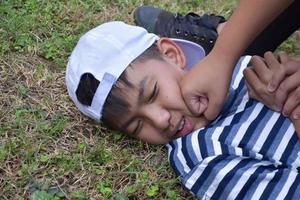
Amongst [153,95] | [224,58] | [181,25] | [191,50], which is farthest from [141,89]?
[181,25]

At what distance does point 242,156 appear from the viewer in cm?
188

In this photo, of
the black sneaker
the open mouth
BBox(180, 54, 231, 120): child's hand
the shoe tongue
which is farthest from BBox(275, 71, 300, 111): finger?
the shoe tongue

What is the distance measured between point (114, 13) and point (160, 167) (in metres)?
0.97

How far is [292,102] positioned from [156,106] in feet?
1.32

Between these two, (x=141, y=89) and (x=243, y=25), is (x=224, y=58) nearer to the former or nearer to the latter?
(x=243, y=25)

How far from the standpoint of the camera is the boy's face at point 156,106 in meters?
1.97

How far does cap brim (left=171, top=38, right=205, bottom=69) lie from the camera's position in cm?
224

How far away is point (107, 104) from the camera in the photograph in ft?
6.60

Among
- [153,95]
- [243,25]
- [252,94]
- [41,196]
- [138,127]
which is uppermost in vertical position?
[243,25]

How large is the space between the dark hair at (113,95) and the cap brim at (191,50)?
0.61ft

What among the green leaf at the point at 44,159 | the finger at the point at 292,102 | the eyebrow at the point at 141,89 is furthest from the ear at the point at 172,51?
the green leaf at the point at 44,159

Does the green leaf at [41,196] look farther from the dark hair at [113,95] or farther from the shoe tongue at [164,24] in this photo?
the shoe tongue at [164,24]

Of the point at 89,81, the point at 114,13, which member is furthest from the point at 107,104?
the point at 114,13

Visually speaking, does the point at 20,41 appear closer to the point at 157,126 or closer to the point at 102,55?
the point at 102,55
